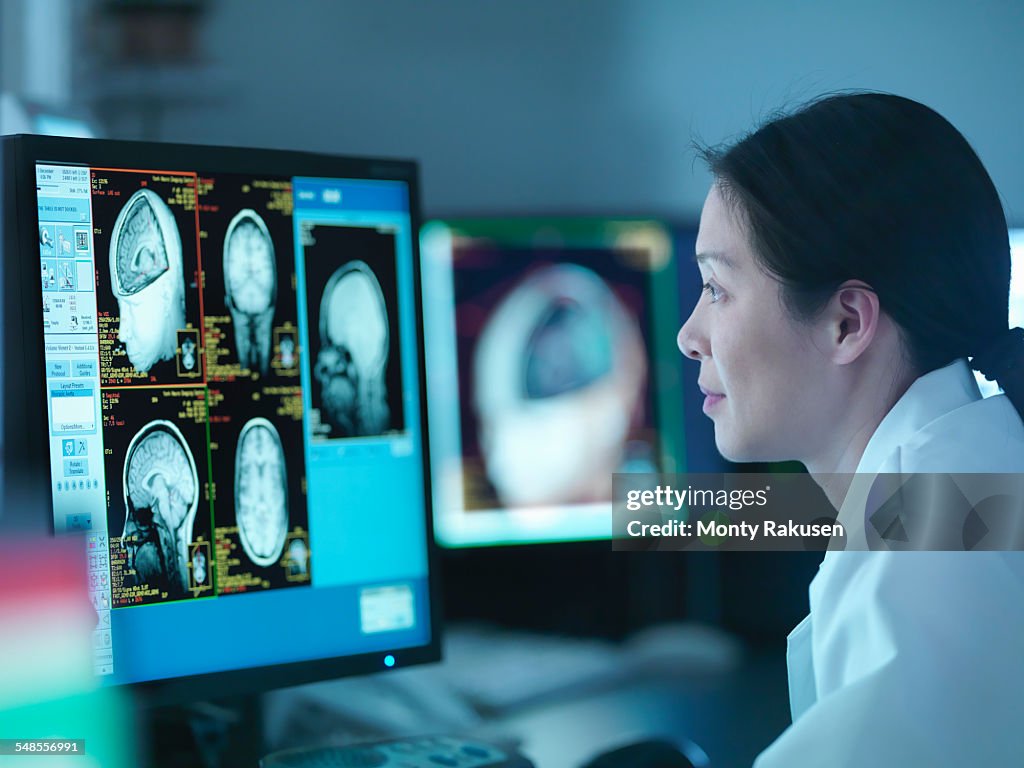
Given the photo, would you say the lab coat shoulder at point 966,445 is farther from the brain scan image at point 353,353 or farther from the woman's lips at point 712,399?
the brain scan image at point 353,353

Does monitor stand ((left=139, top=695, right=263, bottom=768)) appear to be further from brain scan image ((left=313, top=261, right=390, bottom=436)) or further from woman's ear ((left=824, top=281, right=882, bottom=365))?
woman's ear ((left=824, top=281, right=882, bottom=365))

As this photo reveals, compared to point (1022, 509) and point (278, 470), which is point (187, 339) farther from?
point (1022, 509)

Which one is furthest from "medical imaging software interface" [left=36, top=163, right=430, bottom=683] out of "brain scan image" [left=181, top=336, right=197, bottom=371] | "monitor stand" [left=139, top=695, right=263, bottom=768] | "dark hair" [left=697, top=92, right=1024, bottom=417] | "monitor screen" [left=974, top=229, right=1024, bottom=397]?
"monitor screen" [left=974, top=229, right=1024, bottom=397]

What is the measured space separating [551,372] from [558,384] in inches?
0.8

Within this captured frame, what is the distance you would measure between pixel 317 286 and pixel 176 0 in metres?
0.91

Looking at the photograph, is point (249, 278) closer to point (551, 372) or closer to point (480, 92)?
point (551, 372)

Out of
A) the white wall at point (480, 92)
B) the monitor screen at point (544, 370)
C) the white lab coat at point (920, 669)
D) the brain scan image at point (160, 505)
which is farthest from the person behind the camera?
the white wall at point (480, 92)

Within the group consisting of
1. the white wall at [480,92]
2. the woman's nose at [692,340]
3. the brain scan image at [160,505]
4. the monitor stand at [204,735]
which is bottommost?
the monitor stand at [204,735]

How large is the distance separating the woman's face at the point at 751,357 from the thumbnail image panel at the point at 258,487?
0.38 metres

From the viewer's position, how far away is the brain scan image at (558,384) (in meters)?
1.43

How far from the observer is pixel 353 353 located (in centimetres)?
94

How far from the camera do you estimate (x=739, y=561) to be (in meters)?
1.41

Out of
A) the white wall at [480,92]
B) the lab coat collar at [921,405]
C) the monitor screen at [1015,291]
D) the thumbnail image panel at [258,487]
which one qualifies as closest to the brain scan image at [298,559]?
the thumbnail image panel at [258,487]

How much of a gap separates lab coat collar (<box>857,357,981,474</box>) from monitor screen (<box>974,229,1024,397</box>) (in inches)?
1.6
